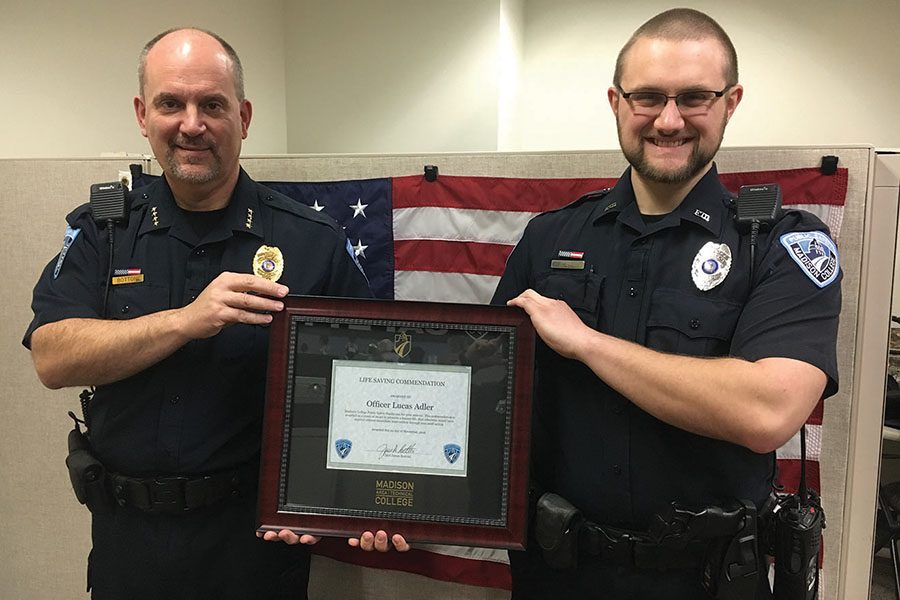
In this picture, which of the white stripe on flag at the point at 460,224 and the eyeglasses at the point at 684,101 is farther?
the white stripe on flag at the point at 460,224

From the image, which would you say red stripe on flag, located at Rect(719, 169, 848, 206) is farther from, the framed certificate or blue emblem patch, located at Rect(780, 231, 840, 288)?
the framed certificate

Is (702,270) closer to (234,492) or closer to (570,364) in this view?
(570,364)

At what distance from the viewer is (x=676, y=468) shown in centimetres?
126

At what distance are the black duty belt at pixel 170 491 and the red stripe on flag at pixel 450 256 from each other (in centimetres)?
87

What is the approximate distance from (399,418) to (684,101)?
32.7 inches

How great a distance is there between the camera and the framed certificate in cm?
126

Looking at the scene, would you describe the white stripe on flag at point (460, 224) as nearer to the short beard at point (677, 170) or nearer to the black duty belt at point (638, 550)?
the short beard at point (677, 170)

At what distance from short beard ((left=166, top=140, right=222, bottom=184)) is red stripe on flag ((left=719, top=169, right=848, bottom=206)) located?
130cm

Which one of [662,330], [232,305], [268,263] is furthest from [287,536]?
[662,330]

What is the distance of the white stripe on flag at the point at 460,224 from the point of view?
1937mm

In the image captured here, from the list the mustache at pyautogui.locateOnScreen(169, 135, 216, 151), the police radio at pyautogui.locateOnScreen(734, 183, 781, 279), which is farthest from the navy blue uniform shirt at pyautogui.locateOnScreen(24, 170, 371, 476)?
the police radio at pyautogui.locateOnScreen(734, 183, 781, 279)

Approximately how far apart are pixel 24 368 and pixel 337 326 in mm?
1601

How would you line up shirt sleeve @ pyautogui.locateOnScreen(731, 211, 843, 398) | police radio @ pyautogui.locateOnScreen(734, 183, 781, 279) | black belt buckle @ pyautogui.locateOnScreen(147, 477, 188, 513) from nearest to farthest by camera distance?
shirt sleeve @ pyautogui.locateOnScreen(731, 211, 843, 398) → police radio @ pyautogui.locateOnScreen(734, 183, 781, 279) → black belt buckle @ pyautogui.locateOnScreen(147, 477, 188, 513)

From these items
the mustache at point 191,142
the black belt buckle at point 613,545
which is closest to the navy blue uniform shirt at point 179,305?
the mustache at point 191,142
